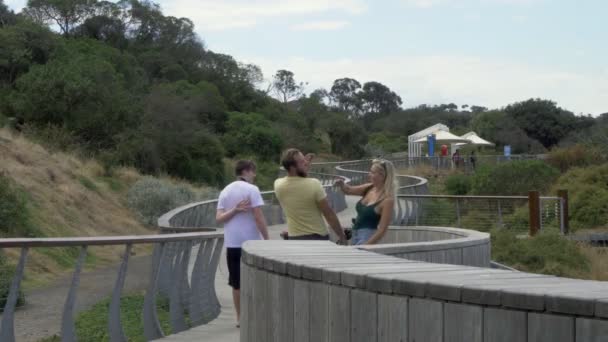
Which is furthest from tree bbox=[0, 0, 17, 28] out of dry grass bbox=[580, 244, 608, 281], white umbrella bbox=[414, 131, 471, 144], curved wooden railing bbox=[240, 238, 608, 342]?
curved wooden railing bbox=[240, 238, 608, 342]

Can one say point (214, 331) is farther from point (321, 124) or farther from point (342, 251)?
point (321, 124)

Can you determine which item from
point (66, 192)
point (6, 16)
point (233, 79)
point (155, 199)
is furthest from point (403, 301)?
point (233, 79)

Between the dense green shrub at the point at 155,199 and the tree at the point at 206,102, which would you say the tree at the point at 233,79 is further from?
the dense green shrub at the point at 155,199

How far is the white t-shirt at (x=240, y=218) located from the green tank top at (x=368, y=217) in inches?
40.6

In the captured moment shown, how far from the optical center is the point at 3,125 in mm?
46469

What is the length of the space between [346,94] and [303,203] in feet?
547

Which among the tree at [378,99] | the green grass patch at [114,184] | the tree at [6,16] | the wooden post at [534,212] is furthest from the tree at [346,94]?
the wooden post at [534,212]

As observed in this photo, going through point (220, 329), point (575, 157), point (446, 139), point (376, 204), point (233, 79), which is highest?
point (233, 79)

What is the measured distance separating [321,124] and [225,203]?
8422 centimetres

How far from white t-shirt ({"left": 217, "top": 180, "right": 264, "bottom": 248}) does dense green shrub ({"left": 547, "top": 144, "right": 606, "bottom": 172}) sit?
43.9 m

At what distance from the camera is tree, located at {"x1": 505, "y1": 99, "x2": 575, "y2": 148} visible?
11272 cm

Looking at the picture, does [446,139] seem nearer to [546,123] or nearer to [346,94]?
[546,123]

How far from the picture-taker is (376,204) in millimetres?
10109

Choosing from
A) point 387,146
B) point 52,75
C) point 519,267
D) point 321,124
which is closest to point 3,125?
point 52,75
